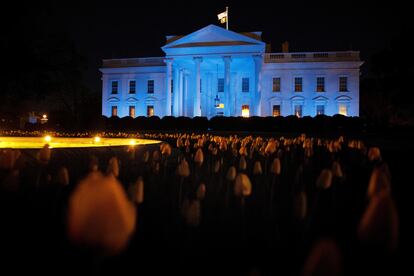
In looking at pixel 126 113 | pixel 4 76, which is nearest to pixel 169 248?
pixel 4 76

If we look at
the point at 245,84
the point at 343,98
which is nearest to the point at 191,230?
the point at 245,84

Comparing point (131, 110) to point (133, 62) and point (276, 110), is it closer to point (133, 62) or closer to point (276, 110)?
point (133, 62)

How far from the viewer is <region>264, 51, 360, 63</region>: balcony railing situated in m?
44.5

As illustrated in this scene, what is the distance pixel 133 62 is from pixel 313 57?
26.3 m

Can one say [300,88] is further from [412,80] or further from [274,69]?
[412,80]

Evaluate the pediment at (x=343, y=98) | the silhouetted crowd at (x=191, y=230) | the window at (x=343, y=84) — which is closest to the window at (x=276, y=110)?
the pediment at (x=343, y=98)

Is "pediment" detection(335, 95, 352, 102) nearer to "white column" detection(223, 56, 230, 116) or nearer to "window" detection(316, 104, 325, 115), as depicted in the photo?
"window" detection(316, 104, 325, 115)

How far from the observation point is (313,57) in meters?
45.2

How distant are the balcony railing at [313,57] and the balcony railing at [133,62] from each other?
15.8m

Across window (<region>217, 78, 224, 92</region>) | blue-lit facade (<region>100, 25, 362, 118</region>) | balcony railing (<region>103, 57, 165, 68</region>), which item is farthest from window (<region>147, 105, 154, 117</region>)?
window (<region>217, 78, 224, 92</region>)

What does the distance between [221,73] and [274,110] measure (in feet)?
30.1

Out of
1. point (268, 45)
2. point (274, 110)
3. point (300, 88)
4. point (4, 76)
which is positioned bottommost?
point (4, 76)

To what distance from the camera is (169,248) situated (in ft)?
8.61

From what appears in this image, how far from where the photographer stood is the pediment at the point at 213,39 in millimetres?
39188
